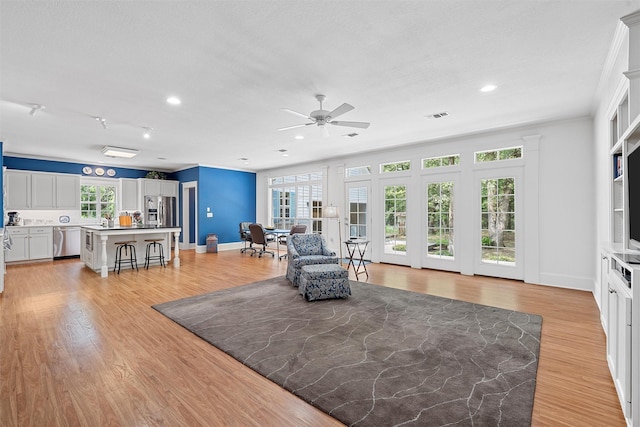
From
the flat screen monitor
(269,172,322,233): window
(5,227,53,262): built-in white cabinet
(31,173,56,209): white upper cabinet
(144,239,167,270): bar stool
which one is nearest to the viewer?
the flat screen monitor

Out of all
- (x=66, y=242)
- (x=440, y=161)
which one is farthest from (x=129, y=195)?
(x=440, y=161)

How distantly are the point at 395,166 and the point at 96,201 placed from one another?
27.8 feet

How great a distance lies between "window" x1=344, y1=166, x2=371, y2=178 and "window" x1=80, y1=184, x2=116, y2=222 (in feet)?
22.0

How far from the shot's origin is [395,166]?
22.8 ft

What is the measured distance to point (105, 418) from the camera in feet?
6.02

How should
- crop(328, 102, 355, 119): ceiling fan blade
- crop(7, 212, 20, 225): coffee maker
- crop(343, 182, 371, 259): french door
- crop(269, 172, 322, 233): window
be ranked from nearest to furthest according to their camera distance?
crop(328, 102, 355, 119): ceiling fan blade < crop(7, 212, 20, 225): coffee maker < crop(343, 182, 371, 259): french door < crop(269, 172, 322, 233): window

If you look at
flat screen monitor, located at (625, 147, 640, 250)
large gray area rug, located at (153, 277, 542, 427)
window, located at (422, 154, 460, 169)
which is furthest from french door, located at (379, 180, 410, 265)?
flat screen monitor, located at (625, 147, 640, 250)

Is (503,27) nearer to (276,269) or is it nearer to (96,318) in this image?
(96,318)

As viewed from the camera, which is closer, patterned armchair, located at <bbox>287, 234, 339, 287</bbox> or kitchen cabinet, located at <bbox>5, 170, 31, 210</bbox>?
patterned armchair, located at <bbox>287, 234, 339, 287</bbox>

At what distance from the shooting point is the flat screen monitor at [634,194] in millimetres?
2105

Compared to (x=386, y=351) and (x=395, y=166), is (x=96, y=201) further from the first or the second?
(x=386, y=351)

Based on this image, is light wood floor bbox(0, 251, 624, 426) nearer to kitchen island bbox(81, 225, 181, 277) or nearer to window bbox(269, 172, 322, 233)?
kitchen island bbox(81, 225, 181, 277)

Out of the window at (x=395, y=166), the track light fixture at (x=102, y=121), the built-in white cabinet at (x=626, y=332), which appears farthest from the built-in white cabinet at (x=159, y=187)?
the built-in white cabinet at (x=626, y=332)

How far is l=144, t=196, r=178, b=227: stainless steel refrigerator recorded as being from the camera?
9.44 metres
